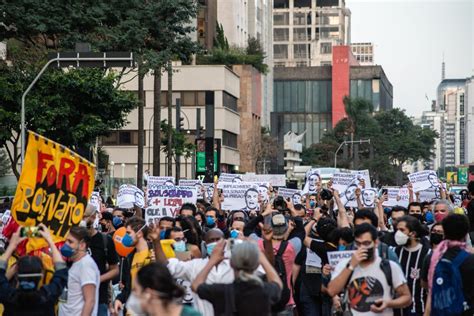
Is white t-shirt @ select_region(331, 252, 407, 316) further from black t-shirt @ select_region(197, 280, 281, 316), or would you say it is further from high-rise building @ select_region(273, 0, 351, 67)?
high-rise building @ select_region(273, 0, 351, 67)

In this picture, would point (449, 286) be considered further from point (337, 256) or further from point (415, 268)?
point (415, 268)

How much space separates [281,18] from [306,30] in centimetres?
471

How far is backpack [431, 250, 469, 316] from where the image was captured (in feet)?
30.5

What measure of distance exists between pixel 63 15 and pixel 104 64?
6.15 m

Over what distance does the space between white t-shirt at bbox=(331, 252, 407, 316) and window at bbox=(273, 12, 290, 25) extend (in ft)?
585

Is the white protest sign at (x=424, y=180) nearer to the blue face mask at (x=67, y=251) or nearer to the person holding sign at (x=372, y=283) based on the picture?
the blue face mask at (x=67, y=251)

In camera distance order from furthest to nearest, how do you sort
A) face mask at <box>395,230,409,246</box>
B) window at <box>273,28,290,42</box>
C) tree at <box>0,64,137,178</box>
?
window at <box>273,28,290,42</box>, tree at <box>0,64,137,178</box>, face mask at <box>395,230,409,246</box>

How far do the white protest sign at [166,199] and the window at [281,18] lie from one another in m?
169

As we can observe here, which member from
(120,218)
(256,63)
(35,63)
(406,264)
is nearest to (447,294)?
(406,264)

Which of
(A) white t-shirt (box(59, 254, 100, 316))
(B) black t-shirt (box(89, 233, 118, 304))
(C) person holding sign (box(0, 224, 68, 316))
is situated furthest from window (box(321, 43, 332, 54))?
(C) person holding sign (box(0, 224, 68, 316))

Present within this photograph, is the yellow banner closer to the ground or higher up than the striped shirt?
higher up

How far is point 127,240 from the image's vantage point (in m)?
11.0

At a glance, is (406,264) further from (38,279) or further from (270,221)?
(38,279)

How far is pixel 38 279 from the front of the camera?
8742 mm
